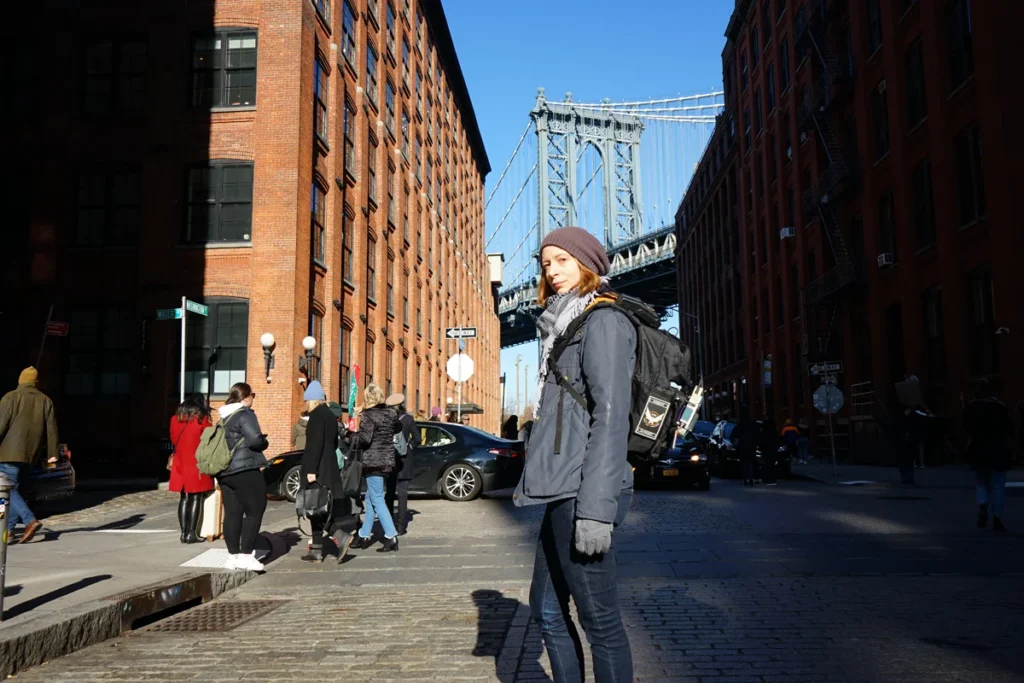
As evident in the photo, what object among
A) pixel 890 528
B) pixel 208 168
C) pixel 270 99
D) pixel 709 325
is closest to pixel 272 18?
pixel 270 99

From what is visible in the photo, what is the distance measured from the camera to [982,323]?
21.3m

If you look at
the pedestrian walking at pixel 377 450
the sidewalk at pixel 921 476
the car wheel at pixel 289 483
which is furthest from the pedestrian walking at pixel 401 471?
the sidewalk at pixel 921 476

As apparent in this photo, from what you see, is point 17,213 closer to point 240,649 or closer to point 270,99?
point 270,99

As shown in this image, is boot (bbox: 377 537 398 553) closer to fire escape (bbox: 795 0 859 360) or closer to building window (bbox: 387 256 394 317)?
building window (bbox: 387 256 394 317)

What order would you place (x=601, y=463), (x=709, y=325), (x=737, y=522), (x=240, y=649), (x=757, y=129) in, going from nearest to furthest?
(x=601, y=463), (x=240, y=649), (x=737, y=522), (x=757, y=129), (x=709, y=325)

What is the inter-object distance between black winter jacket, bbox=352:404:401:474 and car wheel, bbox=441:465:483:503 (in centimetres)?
601

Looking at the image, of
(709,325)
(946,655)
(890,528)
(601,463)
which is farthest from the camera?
(709,325)

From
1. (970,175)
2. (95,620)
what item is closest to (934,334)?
(970,175)

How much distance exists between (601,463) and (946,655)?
2.96m

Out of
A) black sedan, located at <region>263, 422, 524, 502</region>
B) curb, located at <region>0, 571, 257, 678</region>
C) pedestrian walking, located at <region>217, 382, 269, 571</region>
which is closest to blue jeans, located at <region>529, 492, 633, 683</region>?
curb, located at <region>0, 571, 257, 678</region>

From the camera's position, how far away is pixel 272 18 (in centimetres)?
2155

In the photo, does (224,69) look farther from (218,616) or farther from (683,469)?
(218,616)

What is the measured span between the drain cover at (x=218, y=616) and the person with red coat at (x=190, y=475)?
2836mm

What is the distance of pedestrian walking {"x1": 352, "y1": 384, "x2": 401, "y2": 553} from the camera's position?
9477 mm
